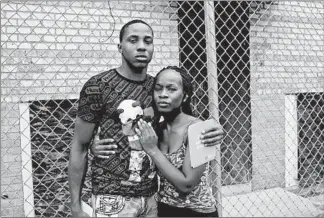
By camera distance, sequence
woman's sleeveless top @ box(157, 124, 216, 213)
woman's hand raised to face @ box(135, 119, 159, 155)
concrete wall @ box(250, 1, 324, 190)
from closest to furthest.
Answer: woman's hand raised to face @ box(135, 119, 159, 155) → woman's sleeveless top @ box(157, 124, 216, 213) → concrete wall @ box(250, 1, 324, 190)

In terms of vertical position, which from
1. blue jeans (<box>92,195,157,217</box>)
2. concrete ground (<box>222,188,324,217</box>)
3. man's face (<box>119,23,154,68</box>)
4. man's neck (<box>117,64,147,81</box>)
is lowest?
concrete ground (<box>222,188,324,217</box>)

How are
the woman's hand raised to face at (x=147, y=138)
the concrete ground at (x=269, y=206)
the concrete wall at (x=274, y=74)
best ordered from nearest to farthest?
the woman's hand raised to face at (x=147, y=138), the concrete ground at (x=269, y=206), the concrete wall at (x=274, y=74)

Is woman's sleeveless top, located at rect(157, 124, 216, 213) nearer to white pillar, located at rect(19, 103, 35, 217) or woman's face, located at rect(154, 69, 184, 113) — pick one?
woman's face, located at rect(154, 69, 184, 113)

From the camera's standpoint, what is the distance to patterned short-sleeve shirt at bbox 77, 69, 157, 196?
2.03 m

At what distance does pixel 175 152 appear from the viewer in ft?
6.42

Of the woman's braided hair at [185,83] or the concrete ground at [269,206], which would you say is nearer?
the woman's braided hair at [185,83]

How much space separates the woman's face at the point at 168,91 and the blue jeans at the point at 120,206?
0.55 meters

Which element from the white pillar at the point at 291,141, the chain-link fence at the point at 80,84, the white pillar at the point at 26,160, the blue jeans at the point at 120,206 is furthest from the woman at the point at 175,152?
the white pillar at the point at 291,141

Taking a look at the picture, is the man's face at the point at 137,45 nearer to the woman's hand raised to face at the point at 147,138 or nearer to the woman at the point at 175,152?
the woman at the point at 175,152

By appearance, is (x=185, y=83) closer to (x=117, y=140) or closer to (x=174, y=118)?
(x=174, y=118)

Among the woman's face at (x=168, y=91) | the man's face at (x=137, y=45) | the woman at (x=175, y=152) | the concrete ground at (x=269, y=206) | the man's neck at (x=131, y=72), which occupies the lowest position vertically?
the concrete ground at (x=269, y=206)

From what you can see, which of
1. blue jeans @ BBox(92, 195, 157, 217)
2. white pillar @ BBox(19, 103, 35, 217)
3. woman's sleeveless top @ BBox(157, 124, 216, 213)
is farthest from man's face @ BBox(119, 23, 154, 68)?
white pillar @ BBox(19, 103, 35, 217)

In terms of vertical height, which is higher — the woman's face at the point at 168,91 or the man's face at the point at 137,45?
the man's face at the point at 137,45

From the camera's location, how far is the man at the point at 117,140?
2029mm
